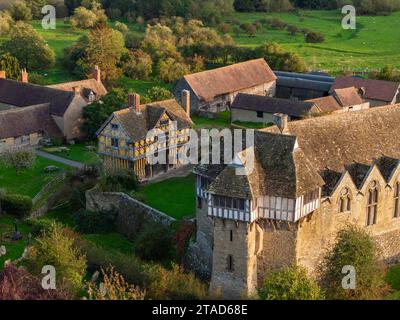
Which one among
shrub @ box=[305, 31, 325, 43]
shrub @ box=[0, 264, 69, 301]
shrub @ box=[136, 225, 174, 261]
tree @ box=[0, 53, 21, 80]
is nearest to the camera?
shrub @ box=[0, 264, 69, 301]

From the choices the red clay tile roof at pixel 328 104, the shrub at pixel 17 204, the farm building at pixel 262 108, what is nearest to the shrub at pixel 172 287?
the shrub at pixel 17 204

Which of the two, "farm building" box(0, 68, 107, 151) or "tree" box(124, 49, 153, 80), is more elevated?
"tree" box(124, 49, 153, 80)

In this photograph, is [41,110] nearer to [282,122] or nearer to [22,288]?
[282,122]

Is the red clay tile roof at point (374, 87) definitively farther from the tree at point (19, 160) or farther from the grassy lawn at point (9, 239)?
the grassy lawn at point (9, 239)

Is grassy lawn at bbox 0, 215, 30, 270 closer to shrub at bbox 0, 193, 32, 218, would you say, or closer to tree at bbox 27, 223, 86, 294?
shrub at bbox 0, 193, 32, 218

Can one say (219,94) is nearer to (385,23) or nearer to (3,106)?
(3,106)

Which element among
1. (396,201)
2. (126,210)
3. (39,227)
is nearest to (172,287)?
(39,227)

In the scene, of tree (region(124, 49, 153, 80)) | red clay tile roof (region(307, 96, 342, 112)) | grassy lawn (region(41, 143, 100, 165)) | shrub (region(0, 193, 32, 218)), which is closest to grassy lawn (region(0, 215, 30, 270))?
shrub (region(0, 193, 32, 218))
